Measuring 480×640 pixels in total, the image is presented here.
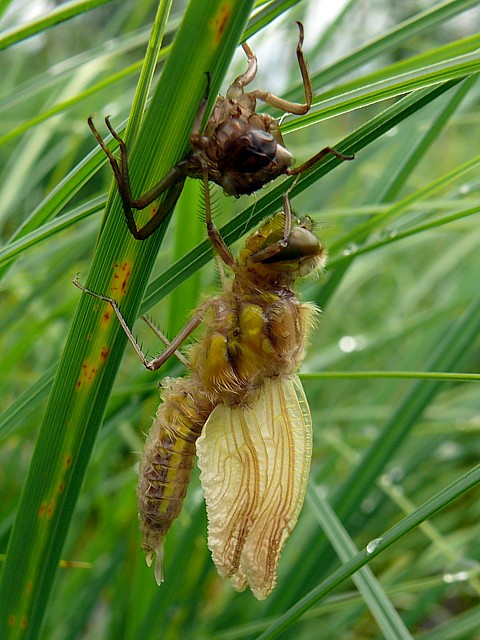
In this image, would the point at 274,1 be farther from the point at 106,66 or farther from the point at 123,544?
the point at 106,66

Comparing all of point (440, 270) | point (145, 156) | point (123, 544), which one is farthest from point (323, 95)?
point (440, 270)

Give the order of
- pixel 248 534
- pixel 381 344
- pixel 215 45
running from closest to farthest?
pixel 215 45, pixel 248 534, pixel 381 344

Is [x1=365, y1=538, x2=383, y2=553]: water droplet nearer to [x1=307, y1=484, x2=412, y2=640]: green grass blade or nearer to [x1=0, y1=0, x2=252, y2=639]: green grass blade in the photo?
[x1=307, y1=484, x2=412, y2=640]: green grass blade

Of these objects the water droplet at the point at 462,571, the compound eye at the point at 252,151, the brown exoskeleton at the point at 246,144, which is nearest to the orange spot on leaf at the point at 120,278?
the brown exoskeleton at the point at 246,144

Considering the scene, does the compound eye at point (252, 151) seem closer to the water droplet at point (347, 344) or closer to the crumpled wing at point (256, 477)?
the crumpled wing at point (256, 477)

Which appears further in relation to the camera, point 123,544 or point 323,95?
point 123,544

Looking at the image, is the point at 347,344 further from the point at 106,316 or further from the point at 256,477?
the point at 106,316

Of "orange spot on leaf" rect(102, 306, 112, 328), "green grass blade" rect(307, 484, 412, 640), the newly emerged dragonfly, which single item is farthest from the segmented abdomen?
"orange spot on leaf" rect(102, 306, 112, 328)

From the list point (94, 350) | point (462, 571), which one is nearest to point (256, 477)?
point (94, 350)
